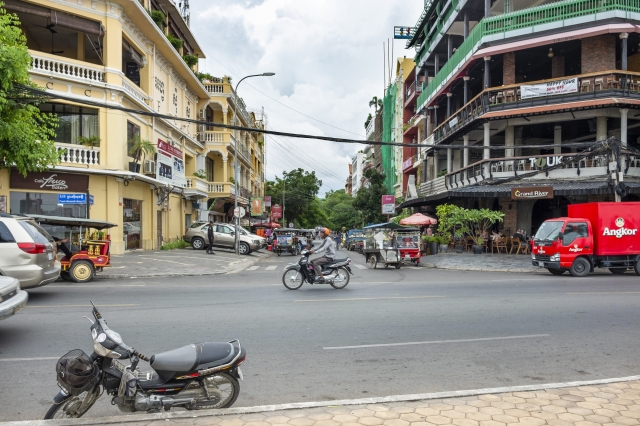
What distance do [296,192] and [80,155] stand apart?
52615mm

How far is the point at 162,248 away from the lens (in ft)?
96.1

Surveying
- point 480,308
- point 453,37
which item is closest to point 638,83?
point 453,37

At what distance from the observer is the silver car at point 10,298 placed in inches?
272

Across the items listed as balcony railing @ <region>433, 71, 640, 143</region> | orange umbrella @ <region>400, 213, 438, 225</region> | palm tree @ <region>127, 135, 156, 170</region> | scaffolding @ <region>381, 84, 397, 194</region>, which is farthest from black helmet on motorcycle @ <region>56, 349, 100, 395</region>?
scaffolding @ <region>381, 84, 397, 194</region>

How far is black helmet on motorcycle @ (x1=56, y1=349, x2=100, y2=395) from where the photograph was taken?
→ 4082mm

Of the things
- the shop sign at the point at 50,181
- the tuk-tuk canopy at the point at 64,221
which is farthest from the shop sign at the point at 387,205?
the tuk-tuk canopy at the point at 64,221

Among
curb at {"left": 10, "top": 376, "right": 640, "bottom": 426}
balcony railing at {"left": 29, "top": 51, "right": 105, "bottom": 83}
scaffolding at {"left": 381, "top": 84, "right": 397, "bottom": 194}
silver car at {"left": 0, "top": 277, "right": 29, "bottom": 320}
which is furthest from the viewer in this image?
scaffolding at {"left": 381, "top": 84, "right": 397, "bottom": 194}

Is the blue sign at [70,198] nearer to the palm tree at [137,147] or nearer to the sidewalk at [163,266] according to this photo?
the sidewalk at [163,266]

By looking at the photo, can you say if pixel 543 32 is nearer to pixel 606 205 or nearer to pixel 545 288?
pixel 606 205

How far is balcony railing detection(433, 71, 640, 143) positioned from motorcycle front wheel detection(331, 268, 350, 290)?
55.0ft

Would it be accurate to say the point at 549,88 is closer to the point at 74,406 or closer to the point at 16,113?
the point at 16,113

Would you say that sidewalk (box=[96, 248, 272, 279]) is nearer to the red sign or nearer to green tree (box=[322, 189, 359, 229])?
the red sign

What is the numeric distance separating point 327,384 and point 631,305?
804cm

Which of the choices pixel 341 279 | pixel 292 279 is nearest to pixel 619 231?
pixel 341 279
